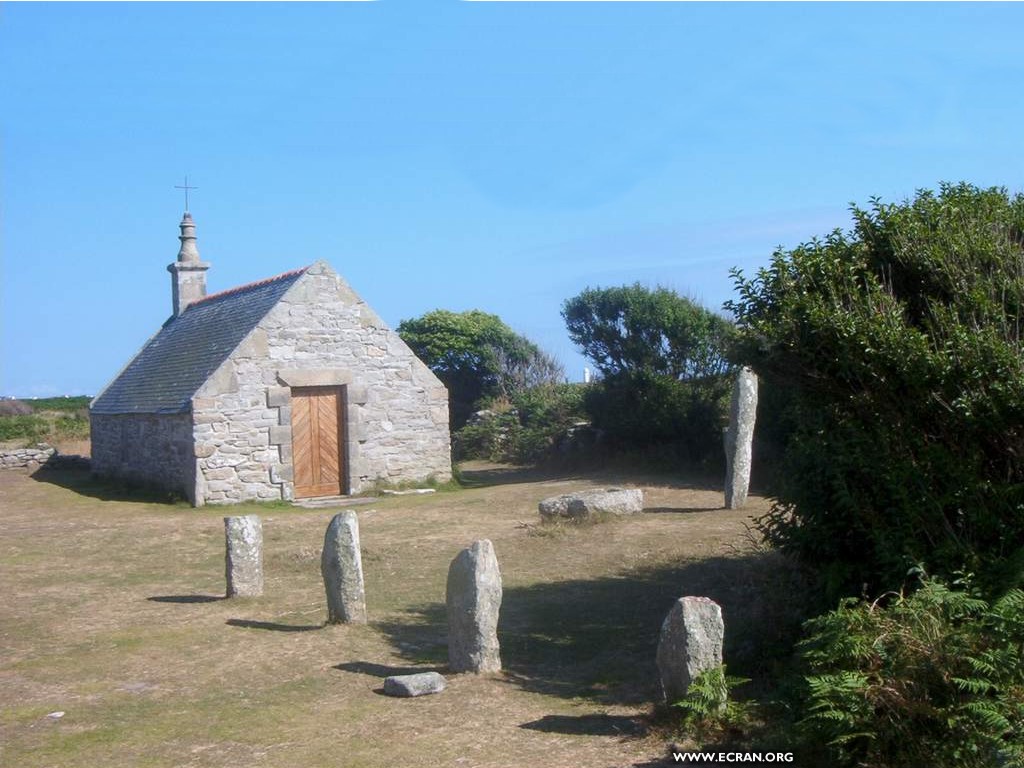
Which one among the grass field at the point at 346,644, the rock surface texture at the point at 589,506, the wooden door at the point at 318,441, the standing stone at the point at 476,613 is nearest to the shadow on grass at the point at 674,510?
the grass field at the point at 346,644

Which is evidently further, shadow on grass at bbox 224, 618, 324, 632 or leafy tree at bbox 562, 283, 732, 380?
leafy tree at bbox 562, 283, 732, 380

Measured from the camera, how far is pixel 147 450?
2006 cm

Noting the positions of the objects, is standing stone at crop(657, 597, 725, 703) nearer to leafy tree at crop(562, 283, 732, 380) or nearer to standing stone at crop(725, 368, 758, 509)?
standing stone at crop(725, 368, 758, 509)

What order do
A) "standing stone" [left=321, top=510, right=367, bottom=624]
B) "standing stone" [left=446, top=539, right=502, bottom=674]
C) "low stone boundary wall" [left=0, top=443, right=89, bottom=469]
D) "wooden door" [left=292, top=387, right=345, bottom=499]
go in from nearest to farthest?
"standing stone" [left=446, top=539, right=502, bottom=674] → "standing stone" [left=321, top=510, right=367, bottom=624] → "wooden door" [left=292, top=387, right=345, bottom=499] → "low stone boundary wall" [left=0, top=443, right=89, bottom=469]

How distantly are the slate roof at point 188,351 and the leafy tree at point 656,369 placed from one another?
7780 millimetres

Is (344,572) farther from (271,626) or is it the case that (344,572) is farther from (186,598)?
(186,598)

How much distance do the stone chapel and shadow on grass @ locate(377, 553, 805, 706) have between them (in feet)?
30.7

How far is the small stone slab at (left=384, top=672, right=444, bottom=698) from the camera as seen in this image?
23.2ft

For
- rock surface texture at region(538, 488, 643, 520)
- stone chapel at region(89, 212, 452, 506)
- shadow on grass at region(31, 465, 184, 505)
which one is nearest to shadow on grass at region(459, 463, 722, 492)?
stone chapel at region(89, 212, 452, 506)

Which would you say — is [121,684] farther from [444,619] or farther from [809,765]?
[809,765]

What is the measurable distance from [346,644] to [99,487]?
14.6m

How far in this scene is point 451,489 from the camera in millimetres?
20703

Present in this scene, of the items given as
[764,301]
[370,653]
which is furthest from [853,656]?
[370,653]

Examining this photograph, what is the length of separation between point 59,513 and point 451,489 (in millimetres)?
7511
